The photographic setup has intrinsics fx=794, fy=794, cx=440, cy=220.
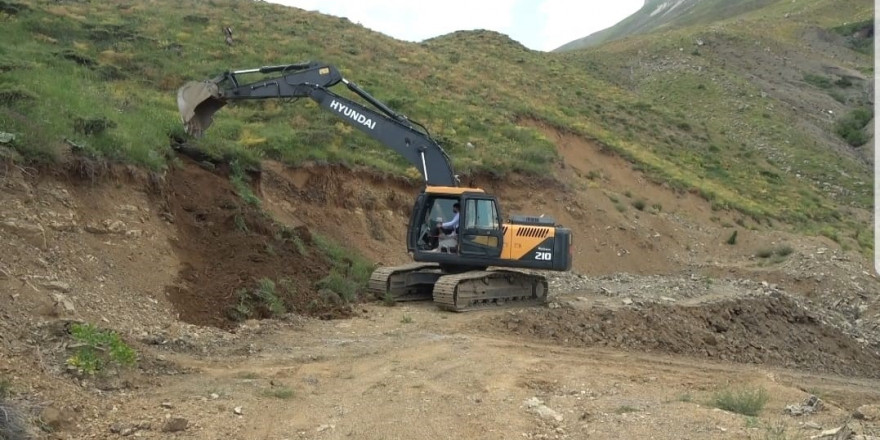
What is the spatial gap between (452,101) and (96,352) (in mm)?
23752

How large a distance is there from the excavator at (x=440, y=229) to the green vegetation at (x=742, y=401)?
6.15 meters

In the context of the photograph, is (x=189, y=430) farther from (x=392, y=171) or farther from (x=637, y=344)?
(x=392, y=171)

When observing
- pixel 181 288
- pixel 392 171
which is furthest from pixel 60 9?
pixel 181 288

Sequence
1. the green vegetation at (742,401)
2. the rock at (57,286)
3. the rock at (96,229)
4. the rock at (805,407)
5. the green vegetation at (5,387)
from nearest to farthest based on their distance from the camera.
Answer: the green vegetation at (5,387) < the rock at (805,407) < the green vegetation at (742,401) < the rock at (57,286) < the rock at (96,229)

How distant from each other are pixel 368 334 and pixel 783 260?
17205mm

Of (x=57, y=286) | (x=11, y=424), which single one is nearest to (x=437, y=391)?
(x=11, y=424)

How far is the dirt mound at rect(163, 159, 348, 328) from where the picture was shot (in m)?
11.9

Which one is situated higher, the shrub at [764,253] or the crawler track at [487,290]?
the crawler track at [487,290]

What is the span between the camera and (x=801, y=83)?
2341 inches

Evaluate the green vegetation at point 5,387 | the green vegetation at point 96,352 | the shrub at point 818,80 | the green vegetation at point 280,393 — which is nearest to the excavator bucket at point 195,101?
the green vegetation at point 96,352

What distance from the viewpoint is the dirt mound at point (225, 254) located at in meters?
11.9

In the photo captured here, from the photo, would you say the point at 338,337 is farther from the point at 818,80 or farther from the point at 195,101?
the point at 818,80

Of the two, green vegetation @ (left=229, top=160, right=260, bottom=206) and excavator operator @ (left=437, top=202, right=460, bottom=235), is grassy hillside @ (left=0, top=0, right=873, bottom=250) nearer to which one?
green vegetation @ (left=229, top=160, right=260, bottom=206)

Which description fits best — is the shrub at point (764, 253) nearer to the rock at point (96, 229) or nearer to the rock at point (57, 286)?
the rock at point (96, 229)
